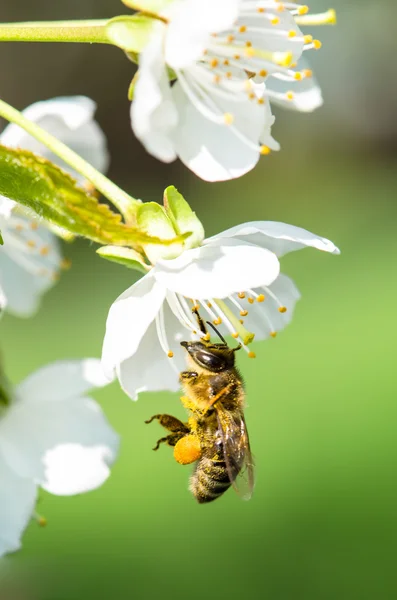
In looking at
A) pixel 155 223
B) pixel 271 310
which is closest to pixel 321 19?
pixel 155 223

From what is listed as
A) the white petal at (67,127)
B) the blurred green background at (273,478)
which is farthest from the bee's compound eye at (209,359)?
the blurred green background at (273,478)

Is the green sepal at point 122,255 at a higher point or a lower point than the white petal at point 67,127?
Answer: lower

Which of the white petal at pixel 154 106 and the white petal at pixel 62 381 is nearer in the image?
the white petal at pixel 154 106

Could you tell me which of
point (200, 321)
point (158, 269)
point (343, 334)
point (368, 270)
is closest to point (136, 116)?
point (158, 269)

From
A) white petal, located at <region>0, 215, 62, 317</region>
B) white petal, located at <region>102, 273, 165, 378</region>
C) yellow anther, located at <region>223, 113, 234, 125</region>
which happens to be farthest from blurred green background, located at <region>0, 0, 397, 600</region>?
yellow anther, located at <region>223, 113, 234, 125</region>

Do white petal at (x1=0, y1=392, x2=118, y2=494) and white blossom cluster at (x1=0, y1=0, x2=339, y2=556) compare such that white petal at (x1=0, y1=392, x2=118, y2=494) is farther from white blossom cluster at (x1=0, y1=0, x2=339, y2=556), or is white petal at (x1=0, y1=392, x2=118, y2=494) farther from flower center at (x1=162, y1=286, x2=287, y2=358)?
flower center at (x1=162, y1=286, x2=287, y2=358)

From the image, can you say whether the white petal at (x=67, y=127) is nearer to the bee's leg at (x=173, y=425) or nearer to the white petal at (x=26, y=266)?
the white petal at (x=26, y=266)
